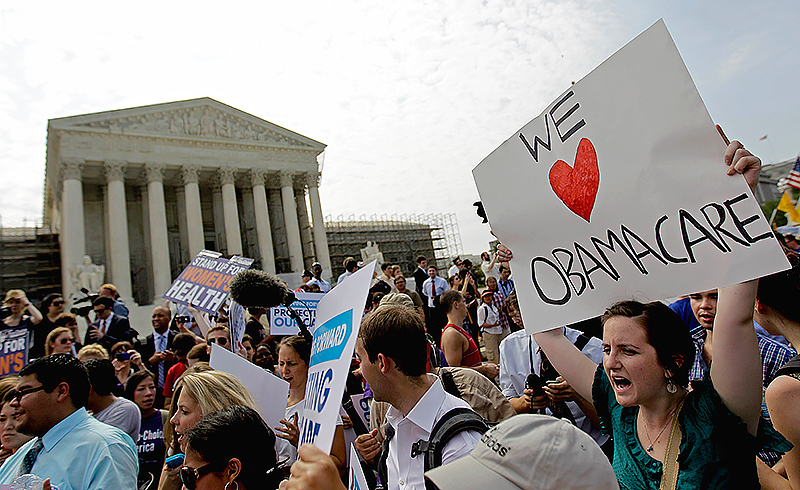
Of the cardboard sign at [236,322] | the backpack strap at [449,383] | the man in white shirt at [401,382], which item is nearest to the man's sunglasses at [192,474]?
the man in white shirt at [401,382]

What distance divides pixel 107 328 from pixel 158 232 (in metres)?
23.2

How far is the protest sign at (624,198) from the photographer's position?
5.51 feet

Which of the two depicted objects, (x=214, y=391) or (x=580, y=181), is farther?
(x=214, y=391)

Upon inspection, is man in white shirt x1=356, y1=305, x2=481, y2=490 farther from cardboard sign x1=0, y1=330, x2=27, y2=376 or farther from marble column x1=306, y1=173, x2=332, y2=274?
marble column x1=306, y1=173, x2=332, y2=274

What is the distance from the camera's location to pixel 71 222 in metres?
25.5

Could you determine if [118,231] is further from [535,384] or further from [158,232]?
[535,384]

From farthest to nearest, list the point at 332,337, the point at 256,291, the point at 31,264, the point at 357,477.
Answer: the point at 31,264 < the point at 256,291 < the point at 332,337 < the point at 357,477

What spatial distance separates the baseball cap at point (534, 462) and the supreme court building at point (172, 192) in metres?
28.4

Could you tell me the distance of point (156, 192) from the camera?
94.3ft

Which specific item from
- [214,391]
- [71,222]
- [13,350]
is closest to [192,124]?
[71,222]

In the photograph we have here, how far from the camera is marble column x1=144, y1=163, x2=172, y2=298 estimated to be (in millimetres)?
27422

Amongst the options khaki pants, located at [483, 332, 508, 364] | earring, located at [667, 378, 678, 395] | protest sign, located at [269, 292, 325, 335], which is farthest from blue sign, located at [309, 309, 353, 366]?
khaki pants, located at [483, 332, 508, 364]

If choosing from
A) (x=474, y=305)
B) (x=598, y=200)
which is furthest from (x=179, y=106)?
(x=598, y=200)

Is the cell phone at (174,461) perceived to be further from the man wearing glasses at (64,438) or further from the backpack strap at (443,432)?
the backpack strap at (443,432)
